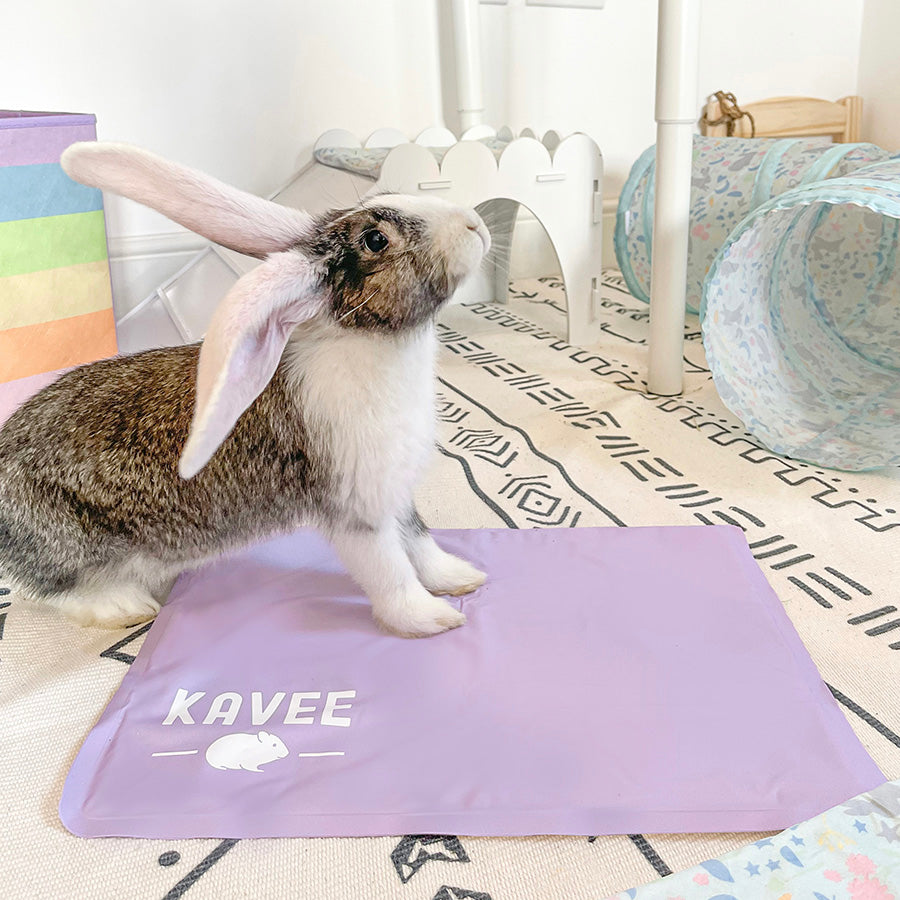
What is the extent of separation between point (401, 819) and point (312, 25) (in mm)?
1761

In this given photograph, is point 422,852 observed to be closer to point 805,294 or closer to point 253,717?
point 253,717

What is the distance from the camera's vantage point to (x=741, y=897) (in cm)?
62

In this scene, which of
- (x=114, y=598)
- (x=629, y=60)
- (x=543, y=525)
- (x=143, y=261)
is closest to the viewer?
(x=114, y=598)

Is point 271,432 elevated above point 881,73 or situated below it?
below

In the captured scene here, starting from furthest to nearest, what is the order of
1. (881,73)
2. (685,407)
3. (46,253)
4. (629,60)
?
(881,73), (629,60), (685,407), (46,253)

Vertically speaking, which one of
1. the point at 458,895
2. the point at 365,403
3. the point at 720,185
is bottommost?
the point at 458,895

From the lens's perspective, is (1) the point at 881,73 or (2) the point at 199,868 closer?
(2) the point at 199,868

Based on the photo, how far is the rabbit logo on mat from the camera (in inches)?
30.8

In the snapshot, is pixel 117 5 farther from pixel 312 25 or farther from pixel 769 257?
pixel 769 257

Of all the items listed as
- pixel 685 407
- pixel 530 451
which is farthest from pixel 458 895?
pixel 685 407

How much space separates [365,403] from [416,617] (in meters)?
0.24

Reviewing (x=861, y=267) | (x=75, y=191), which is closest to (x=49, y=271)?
(x=75, y=191)

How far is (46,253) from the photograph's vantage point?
4.51 feet

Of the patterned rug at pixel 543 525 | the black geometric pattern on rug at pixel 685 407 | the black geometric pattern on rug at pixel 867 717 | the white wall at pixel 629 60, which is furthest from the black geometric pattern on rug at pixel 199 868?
the white wall at pixel 629 60
